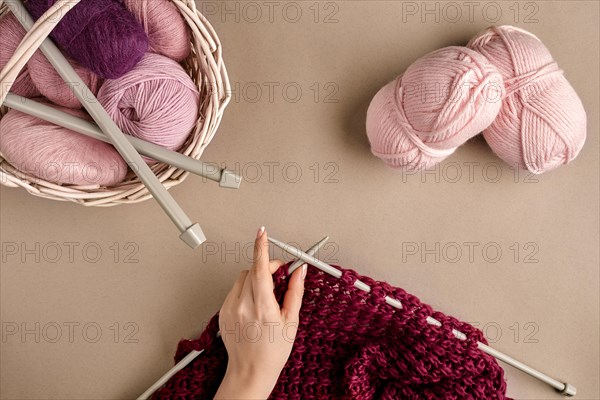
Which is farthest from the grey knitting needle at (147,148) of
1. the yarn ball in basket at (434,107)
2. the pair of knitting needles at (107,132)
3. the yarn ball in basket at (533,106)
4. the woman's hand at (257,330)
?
the yarn ball in basket at (533,106)

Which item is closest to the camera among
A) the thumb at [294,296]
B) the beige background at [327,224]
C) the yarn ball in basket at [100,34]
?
the yarn ball in basket at [100,34]

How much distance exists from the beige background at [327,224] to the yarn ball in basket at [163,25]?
157 mm

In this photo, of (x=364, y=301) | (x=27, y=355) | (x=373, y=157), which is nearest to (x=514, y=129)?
(x=373, y=157)

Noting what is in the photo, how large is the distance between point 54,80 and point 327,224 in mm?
510

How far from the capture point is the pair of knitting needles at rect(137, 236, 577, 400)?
0.86 m

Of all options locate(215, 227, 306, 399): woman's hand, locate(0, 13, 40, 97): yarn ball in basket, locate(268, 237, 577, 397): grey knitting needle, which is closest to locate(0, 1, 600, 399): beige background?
locate(268, 237, 577, 397): grey knitting needle

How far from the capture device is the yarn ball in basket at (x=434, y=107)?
0.83 m

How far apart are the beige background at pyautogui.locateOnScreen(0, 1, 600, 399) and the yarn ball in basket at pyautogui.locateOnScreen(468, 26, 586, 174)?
115 millimetres

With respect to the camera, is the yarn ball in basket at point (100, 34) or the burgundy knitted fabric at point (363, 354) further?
the burgundy knitted fabric at point (363, 354)

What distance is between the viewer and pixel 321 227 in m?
1.02

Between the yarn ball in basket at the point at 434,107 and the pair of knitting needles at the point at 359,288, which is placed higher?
the yarn ball in basket at the point at 434,107

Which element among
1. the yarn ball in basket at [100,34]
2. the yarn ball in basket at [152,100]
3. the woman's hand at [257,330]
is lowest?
the woman's hand at [257,330]

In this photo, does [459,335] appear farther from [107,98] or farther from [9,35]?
[9,35]

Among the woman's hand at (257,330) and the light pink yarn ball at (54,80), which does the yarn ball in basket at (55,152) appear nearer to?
the light pink yarn ball at (54,80)
